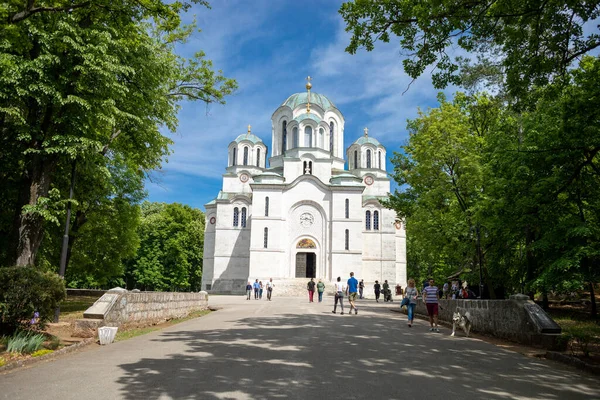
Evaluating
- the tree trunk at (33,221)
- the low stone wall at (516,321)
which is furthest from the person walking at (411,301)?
the tree trunk at (33,221)

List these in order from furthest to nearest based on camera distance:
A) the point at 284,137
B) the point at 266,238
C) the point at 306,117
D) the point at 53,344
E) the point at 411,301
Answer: the point at 284,137 < the point at 306,117 < the point at 266,238 < the point at 411,301 < the point at 53,344

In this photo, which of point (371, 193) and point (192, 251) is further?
point (192, 251)

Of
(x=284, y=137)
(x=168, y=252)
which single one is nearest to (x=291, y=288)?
(x=284, y=137)

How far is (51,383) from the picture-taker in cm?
583

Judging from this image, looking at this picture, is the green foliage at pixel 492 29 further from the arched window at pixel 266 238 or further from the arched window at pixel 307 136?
the arched window at pixel 307 136

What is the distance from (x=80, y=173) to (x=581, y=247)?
593 inches

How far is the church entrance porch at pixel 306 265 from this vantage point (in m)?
41.6

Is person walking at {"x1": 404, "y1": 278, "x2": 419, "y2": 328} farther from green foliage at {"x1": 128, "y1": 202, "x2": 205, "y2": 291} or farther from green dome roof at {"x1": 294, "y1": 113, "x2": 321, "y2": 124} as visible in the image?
green foliage at {"x1": 128, "y1": 202, "x2": 205, "y2": 291}

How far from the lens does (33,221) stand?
12289mm

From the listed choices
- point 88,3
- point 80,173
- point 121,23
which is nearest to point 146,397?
point 88,3

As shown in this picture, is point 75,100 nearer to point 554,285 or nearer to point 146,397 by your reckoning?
point 146,397

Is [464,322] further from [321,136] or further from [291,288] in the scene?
[321,136]

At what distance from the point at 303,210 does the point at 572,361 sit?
35.5 metres

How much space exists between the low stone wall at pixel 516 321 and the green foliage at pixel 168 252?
146 ft
